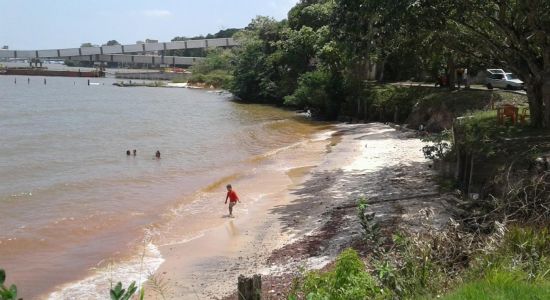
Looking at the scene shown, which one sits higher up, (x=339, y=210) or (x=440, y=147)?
(x=440, y=147)

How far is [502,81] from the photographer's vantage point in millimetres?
36500

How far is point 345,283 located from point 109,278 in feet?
24.4

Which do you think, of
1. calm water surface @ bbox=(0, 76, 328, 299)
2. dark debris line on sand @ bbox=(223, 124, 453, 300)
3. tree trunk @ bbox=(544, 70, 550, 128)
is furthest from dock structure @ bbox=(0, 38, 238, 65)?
tree trunk @ bbox=(544, 70, 550, 128)

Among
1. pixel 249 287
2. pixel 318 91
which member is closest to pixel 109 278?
pixel 249 287

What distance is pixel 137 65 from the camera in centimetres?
16962

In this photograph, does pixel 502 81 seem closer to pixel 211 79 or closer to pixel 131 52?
pixel 211 79

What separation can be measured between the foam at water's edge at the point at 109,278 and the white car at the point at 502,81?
2905 cm

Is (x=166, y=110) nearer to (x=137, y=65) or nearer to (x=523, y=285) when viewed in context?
(x=523, y=285)

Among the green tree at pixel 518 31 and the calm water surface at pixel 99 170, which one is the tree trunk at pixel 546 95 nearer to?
the green tree at pixel 518 31

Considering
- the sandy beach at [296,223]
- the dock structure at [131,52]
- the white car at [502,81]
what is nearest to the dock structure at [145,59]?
the dock structure at [131,52]

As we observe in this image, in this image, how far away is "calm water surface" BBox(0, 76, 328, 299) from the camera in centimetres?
1506

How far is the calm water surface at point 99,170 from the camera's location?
593 inches

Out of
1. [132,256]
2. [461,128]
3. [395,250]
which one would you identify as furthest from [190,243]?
[461,128]

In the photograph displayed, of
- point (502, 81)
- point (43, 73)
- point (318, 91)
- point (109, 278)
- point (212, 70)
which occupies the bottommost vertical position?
point (109, 278)
